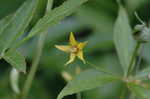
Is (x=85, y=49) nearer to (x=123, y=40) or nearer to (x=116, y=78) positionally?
(x=123, y=40)

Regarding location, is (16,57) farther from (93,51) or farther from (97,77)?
(93,51)

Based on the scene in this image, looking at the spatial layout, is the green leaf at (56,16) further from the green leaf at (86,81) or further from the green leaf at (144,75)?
the green leaf at (144,75)

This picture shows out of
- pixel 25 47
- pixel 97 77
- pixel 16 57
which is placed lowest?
pixel 25 47

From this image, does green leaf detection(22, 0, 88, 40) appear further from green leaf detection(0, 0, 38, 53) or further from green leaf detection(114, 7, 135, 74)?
green leaf detection(114, 7, 135, 74)

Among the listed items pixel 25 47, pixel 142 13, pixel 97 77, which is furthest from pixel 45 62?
pixel 97 77

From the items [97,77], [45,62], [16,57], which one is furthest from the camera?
[45,62]

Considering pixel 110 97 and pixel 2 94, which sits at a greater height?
pixel 2 94
